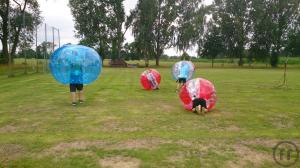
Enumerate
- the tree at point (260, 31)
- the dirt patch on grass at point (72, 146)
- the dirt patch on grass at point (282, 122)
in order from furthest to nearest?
the tree at point (260, 31), the dirt patch on grass at point (282, 122), the dirt patch on grass at point (72, 146)

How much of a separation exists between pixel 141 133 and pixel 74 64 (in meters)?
4.57

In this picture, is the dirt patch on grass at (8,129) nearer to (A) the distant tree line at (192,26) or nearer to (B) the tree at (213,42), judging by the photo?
(A) the distant tree line at (192,26)

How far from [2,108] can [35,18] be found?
32.4m

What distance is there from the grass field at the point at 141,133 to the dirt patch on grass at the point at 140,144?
19 millimetres

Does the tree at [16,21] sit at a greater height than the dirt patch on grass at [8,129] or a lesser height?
greater

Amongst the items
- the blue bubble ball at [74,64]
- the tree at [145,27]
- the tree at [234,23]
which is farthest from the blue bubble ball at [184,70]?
the tree at [234,23]

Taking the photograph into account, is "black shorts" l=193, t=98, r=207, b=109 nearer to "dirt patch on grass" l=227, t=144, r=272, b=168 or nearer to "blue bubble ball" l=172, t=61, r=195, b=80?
"dirt patch on grass" l=227, t=144, r=272, b=168

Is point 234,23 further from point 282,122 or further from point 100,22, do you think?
point 282,122

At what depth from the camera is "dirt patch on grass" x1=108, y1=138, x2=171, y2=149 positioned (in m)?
7.03

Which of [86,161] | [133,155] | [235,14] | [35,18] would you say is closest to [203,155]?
[133,155]

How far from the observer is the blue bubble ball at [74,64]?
1180 centimetres

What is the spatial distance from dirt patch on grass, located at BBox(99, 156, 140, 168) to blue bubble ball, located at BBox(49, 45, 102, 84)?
235 inches

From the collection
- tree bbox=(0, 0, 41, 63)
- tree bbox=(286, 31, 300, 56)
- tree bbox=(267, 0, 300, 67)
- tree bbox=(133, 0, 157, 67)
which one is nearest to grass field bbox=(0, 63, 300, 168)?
tree bbox=(0, 0, 41, 63)

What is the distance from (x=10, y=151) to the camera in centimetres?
681
